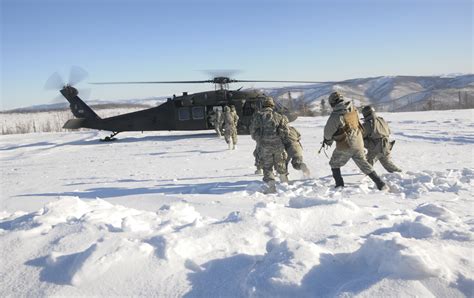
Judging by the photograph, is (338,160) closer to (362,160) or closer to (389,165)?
(362,160)

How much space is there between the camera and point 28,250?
2.77 metres

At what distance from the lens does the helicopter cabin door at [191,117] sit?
1610cm

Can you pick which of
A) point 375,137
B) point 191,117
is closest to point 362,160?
point 375,137

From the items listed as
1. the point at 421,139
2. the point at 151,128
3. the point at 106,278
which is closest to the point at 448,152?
the point at 421,139

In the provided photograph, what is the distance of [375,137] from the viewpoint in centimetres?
628

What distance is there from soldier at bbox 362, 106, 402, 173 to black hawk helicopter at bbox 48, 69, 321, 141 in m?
8.34

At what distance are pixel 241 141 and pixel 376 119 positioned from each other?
797 centimetres

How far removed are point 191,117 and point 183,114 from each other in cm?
41

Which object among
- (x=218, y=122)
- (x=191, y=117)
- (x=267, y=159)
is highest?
(x=191, y=117)

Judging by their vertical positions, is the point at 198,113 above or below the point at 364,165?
above

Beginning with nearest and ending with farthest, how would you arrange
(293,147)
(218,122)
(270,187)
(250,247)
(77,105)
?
1. (250,247)
2. (270,187)
3. (293,147)
4. (218,122)
5. (77,105)

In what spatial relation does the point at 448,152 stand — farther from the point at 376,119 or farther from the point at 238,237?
the point at 238,237

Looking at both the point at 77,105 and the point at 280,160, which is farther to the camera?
the point at 77,105

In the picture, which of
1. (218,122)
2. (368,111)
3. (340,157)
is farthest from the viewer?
(218,122)
